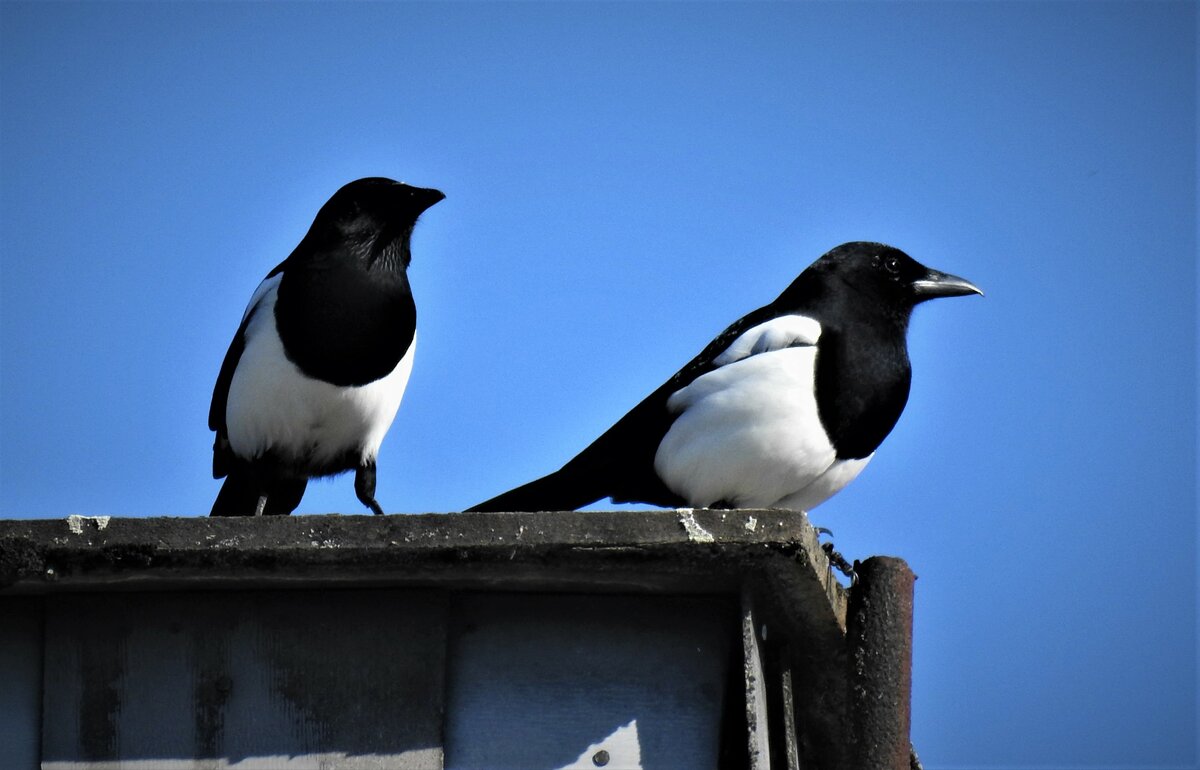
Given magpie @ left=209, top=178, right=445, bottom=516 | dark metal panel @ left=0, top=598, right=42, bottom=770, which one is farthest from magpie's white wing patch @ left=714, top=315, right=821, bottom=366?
dark metal panel @ left=0, top=598, right=42, bottom=770

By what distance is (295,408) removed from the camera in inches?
189

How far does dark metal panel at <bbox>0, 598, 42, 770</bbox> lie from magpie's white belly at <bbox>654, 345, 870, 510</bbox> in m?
2.04

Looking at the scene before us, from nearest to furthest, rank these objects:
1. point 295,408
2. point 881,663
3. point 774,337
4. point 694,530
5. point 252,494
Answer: point 694,530
point 881,663
point 774,337
point 295,408
point 252,494

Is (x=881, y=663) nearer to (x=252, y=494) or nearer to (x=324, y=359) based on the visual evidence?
(x=324, y=359)

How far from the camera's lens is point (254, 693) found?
2.91 meters

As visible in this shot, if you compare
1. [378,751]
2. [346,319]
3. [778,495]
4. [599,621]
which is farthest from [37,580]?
[778,495]

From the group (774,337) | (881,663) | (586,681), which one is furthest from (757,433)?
(586,681)

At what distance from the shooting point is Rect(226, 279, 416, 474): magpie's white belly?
478 centimetres

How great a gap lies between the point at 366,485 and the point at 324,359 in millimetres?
464

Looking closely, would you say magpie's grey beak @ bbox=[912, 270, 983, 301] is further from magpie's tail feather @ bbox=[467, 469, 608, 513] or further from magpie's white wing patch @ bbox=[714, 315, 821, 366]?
magpie's tail feather @ bbox=[467, 469, 608, 513]

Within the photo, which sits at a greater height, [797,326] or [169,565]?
[797,326]

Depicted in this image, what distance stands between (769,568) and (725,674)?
Answer: 246 mm

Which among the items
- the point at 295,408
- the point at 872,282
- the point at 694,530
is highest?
the point at 872,282

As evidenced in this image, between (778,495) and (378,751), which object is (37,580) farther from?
(778,495)
